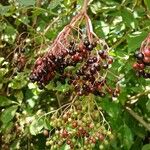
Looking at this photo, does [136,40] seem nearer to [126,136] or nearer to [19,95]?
[126,136]

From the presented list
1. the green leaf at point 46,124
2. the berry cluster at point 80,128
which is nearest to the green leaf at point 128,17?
the berry cluster at point 80,128

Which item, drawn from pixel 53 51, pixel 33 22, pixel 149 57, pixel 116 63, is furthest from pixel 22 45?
pixel 149 57

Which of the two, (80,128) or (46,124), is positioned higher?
(80,128)

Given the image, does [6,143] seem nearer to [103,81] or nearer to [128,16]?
[128,16]

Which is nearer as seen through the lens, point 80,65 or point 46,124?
point 80,65

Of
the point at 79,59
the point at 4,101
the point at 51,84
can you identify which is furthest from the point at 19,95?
the point at 79,59

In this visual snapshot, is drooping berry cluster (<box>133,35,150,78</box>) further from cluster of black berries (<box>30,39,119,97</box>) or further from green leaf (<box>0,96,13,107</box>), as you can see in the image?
green leaf (<box>0,96,13,107</box>)
